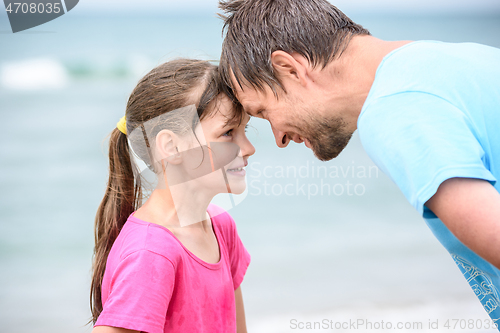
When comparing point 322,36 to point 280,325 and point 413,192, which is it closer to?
point 413,192

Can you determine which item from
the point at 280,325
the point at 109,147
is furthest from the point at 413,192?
the point at 280,325

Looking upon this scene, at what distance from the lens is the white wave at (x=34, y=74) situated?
4.12 m

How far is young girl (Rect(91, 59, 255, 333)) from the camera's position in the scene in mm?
896

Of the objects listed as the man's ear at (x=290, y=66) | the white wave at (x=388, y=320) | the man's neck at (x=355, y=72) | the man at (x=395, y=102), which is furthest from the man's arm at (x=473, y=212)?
the white wave at (x=388, y=320)

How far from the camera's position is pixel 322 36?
0.93 meters

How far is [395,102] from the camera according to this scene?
613mm

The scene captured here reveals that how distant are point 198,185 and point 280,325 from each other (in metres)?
1.17

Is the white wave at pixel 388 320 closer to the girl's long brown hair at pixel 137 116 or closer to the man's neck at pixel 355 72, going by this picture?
the girl's long brown hair at pixel 137 116

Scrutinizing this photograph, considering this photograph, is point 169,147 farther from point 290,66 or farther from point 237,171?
point 290,66

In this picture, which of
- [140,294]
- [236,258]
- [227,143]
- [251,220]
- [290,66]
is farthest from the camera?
[251,220]

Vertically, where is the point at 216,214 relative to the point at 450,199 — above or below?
below

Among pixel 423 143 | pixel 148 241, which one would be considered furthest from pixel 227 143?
pixel 423 143

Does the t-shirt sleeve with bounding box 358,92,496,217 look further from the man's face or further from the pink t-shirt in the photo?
the pink t-shirt

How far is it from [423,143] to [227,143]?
0.55m
